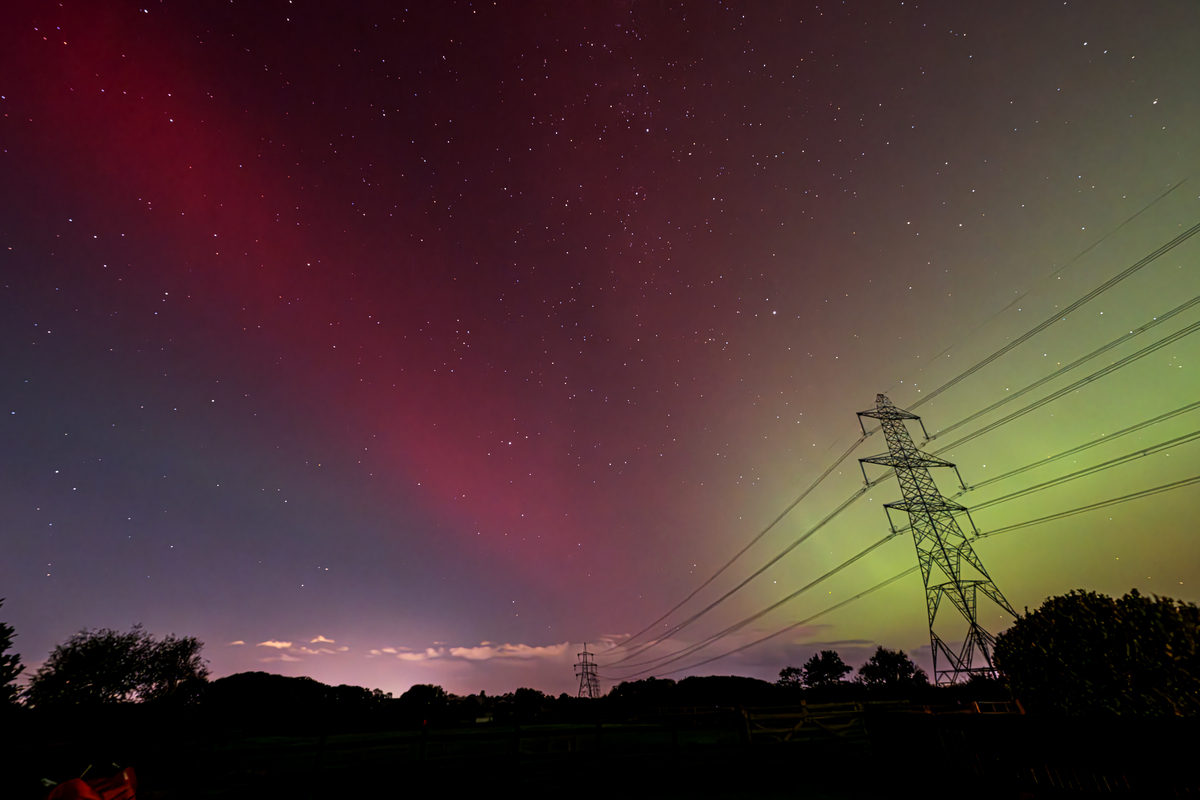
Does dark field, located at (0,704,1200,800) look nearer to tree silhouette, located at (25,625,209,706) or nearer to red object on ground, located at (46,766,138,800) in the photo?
red object on ground, located at (46,766,138,800)

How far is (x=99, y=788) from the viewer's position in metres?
8.28

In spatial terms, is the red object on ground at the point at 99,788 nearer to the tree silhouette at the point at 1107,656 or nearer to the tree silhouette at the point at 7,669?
the tree silhouette at the point at 7,669

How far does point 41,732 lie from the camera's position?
16.1m

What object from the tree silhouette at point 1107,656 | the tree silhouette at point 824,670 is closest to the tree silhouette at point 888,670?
the tree silhouette at point 824,670

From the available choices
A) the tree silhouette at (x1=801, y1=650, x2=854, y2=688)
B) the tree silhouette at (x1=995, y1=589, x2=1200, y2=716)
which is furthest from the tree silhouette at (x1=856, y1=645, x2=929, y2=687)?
the tree silhouette at (x1=995, y1=589, x2=1200, y2=716)

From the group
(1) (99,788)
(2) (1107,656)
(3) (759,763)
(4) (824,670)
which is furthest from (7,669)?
(4) (824,670)

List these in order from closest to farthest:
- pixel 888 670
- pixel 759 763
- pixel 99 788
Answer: pixel 99 788
pixel 759 763
pixel 888 670

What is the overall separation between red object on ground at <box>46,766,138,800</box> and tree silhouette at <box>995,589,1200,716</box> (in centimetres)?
3084

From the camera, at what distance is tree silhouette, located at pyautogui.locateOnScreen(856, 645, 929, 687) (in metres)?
122

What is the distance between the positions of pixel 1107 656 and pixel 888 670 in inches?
5249

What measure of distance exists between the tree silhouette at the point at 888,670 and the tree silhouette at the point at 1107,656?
124m

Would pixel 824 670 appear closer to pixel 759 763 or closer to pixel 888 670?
pixel 888 670

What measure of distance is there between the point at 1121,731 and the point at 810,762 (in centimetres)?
857

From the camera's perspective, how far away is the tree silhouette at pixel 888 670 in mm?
121500
